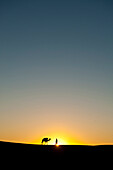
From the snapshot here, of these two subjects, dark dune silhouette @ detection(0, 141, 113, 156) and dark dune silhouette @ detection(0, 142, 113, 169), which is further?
dark dune silhouette @ detection(0, 141, 113, 156)

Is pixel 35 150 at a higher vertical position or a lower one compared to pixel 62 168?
higher

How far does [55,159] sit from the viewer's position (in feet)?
48.5

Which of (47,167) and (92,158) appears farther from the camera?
(92,158)

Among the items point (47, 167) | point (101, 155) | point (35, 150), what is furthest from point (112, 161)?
point (35, 150)

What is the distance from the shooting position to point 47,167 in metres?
14.0

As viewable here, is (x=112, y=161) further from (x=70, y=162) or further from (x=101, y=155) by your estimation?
(x=70, y=162)

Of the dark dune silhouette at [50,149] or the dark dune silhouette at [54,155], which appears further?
the dark dune silhouette at [50,149]

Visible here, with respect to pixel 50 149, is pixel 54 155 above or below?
below

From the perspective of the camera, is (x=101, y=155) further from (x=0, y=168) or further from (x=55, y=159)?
(x=0, y=168)

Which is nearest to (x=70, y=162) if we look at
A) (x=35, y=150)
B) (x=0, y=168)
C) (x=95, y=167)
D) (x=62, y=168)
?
(x=62, y=168)

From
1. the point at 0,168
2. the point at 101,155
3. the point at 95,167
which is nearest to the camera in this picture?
the point at 0,168

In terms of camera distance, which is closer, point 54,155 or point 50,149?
point 54,155

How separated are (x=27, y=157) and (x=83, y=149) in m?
4.33

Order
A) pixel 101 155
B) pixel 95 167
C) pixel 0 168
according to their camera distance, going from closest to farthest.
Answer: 1. pixel 0 168
2. pixel 95 167
3. pixel 101 155
